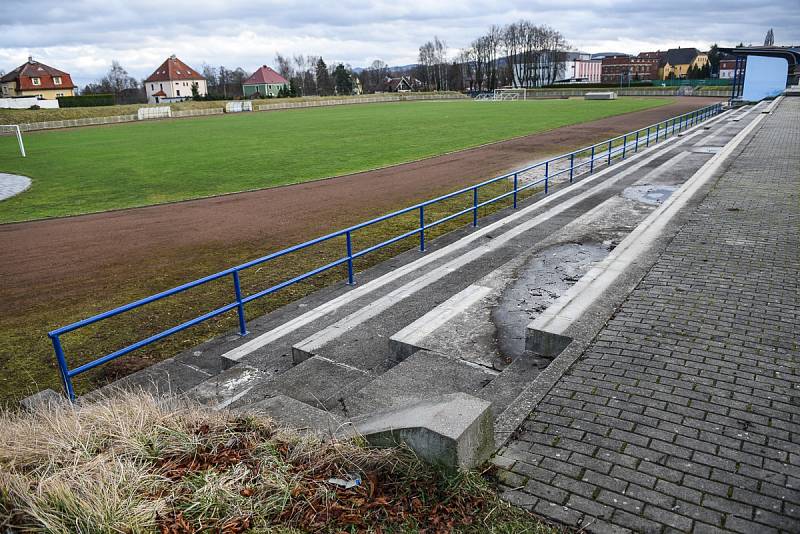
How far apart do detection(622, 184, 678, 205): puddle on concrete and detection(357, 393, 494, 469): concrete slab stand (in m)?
13.2

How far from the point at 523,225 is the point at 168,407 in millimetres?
10719

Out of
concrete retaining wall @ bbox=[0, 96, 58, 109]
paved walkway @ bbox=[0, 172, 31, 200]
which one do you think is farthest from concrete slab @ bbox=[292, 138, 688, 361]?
concrete retaining wall @ bbox=[0, 96, 58, 109]

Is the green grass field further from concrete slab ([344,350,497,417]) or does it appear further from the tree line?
the tree line

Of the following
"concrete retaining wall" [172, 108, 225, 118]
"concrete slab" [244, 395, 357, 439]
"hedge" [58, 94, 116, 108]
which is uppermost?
"hedge" [58, 94, 116, 108]

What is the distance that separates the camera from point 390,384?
231 inches

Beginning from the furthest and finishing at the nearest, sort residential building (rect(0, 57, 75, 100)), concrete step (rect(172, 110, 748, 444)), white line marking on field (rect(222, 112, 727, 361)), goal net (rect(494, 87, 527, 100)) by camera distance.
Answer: residential building (rect(0, 57, 75, 100))
goal net (rect(494, 87, 527, 100))
white line marking on field (rect(222, 112, 727, 361))
concrete step (rect(172, 110, 748, 444))

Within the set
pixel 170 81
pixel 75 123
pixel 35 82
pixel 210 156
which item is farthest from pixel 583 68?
pixel 210 156

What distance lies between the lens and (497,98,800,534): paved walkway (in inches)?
151

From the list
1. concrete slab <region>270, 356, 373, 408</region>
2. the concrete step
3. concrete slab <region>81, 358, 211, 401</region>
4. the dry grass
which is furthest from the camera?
concrete slab <region>81, 358, 211, 401</region>

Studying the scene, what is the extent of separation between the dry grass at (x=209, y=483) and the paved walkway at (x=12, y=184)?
22.9 m

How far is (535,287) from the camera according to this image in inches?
385

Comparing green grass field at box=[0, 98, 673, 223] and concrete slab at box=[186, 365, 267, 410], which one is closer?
concrete slab at box=[186, 365, 267, 410]

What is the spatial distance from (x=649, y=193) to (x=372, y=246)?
29.5 feet

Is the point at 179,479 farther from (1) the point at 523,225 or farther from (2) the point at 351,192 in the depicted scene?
(2) the point at 351,192
